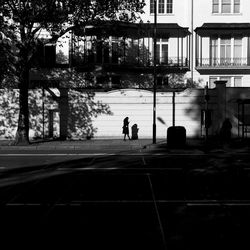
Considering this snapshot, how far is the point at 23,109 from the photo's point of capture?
77.2 feet

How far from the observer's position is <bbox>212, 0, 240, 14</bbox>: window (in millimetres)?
36375

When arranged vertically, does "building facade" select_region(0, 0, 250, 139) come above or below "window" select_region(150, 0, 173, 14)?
below

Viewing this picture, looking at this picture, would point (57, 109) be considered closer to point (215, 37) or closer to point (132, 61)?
point (132, 61)

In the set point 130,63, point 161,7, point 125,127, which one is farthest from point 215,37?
point 125,127

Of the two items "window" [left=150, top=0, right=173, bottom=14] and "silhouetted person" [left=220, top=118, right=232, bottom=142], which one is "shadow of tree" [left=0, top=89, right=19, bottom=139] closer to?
"silhouetted person" [left=220, top=118, right=232, bottom=142]

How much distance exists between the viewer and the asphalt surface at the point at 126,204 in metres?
6.11

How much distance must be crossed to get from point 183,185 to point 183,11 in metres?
29.0

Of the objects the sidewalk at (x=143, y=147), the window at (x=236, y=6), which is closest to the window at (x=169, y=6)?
the window at (x=236, y=6)

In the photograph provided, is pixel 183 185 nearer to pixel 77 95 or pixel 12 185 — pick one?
pixel 12 185

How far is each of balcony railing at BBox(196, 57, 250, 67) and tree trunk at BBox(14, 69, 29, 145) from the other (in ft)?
58.3

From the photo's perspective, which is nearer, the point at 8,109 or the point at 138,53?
the point at 8,109

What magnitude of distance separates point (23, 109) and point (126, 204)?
647 inches

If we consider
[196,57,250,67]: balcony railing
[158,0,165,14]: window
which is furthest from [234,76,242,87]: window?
[158,0,165,14]: window

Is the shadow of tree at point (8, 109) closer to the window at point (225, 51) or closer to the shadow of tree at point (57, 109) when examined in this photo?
the shadow of tree at point (57, 109)
